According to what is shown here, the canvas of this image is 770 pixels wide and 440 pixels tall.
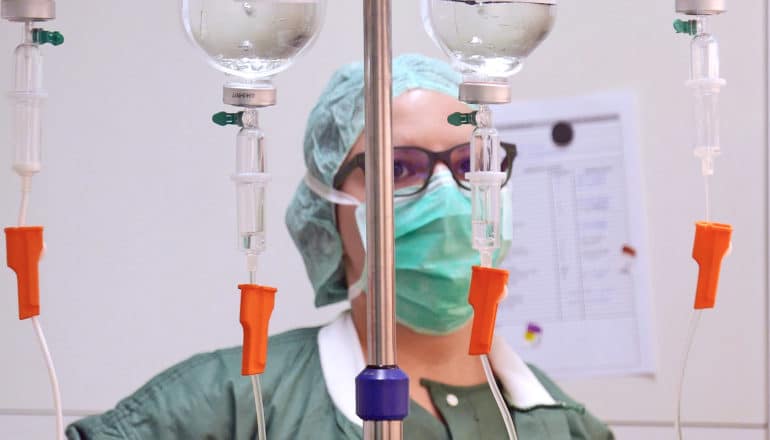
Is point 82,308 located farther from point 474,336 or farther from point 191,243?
point 474,336

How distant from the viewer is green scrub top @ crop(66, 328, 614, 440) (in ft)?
5.11

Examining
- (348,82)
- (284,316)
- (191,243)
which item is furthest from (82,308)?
(348,82)

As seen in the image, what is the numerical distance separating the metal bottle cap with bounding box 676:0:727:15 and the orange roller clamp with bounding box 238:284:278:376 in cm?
35

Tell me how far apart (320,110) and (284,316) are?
19.2 inches

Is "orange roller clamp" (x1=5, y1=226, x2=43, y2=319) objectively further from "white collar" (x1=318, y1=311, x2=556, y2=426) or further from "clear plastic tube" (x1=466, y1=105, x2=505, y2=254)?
"white collar" (x1=318, y1=311, x2=556, y2=426)

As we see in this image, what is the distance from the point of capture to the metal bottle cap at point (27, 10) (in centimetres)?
76

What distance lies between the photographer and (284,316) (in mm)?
2070

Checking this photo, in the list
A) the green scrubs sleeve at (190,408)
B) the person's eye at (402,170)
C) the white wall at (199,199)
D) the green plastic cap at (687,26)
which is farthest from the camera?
the white wall at (199,199)

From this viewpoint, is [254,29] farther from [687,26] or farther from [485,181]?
[687,26]

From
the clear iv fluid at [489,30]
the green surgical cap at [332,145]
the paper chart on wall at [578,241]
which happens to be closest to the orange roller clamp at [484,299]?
the clear iv fluid at [489,30]

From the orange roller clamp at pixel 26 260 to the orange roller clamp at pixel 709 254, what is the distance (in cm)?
48

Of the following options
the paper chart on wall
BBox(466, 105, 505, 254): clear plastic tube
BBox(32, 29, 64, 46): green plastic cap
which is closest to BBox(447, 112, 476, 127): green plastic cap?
BBox(466, 105, 505, 254): clear plastic tube

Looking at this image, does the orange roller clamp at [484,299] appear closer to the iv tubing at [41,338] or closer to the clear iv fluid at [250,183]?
the clear iv fluid at [250,183]

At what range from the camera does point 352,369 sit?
5.35 feet
